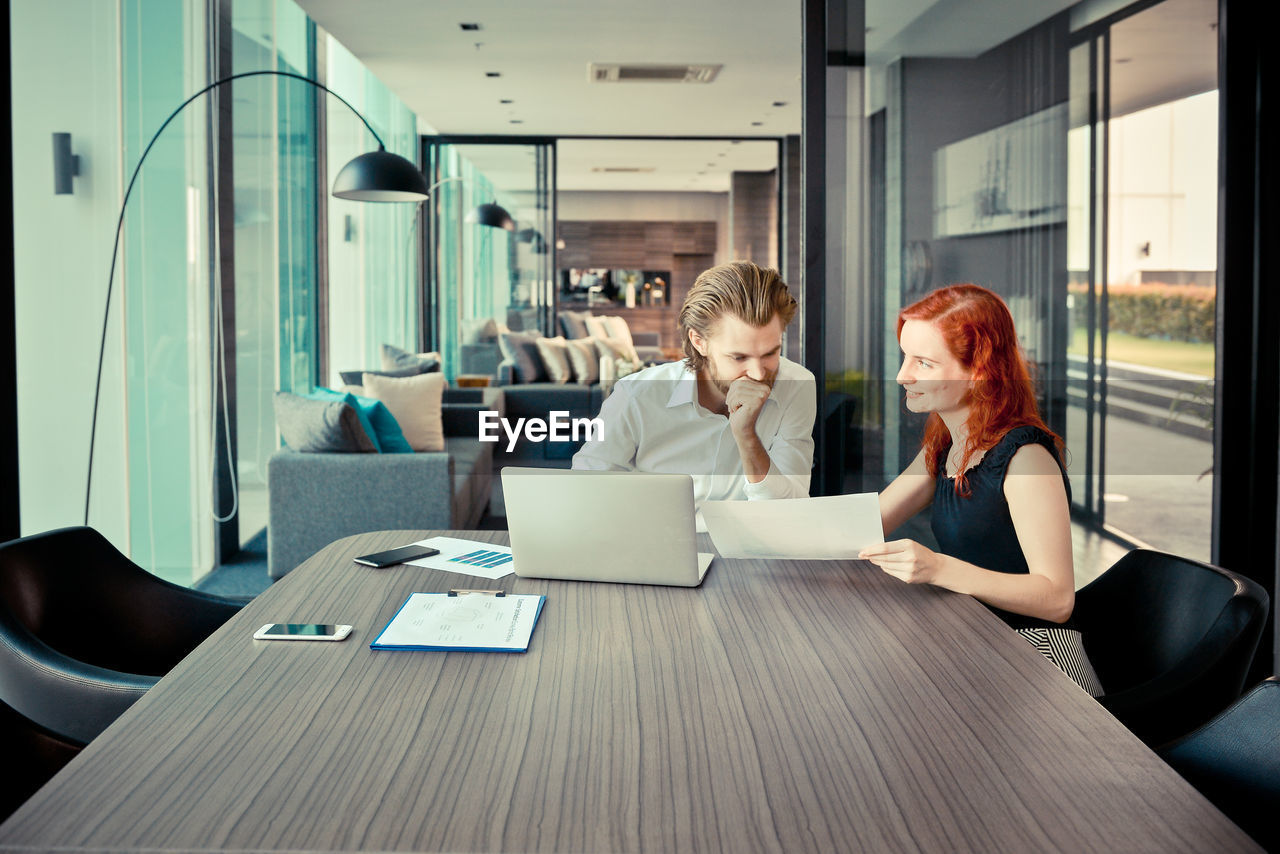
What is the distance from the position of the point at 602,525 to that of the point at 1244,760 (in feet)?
3.01

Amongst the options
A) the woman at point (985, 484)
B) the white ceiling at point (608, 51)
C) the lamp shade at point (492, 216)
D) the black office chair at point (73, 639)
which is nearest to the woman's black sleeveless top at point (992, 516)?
the woman at point (985, 484)

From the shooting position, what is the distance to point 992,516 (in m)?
1.75

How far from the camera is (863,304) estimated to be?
2852 millimetres

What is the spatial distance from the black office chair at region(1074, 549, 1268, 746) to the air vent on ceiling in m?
4.93

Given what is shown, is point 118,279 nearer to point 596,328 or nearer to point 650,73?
point 650,73

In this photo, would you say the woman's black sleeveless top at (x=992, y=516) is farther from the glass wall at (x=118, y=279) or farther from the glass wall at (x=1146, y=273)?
the glass wall at (x=118, y=279)

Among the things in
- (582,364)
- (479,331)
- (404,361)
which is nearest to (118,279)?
(404,361)

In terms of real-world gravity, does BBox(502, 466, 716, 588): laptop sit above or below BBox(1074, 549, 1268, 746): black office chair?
above

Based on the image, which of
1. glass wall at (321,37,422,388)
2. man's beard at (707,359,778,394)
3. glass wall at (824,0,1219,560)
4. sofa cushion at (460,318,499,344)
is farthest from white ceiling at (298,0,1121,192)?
sofa cushion at (460,318,499,344)

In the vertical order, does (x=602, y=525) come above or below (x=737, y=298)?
below

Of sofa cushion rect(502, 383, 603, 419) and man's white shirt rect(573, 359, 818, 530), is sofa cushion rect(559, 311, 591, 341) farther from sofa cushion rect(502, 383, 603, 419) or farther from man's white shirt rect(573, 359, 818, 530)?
man's white shirt rect(573, 359, 818, 530)

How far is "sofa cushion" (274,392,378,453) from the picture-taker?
3.65 meters

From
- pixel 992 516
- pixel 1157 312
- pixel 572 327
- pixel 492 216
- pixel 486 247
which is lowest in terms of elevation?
pixel 992 516

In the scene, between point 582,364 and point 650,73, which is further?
point 582,364
